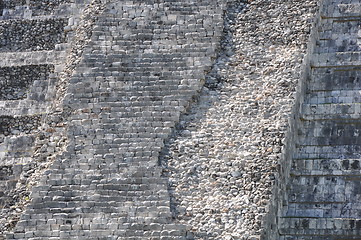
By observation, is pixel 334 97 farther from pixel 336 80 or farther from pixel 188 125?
pixel 188 125

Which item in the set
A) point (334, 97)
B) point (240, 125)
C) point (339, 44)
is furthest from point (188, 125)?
point (339, 44)

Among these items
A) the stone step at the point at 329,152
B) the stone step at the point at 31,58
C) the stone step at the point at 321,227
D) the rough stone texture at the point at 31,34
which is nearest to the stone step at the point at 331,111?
the stone step at the point at 329,152

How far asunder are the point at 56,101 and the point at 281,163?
4.48 m

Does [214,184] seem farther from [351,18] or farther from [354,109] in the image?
[351,18]

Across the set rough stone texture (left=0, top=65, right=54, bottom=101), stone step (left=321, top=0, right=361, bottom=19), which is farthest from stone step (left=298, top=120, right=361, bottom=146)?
rough stone texture (left=0, top=65, right=54, bottom=101)

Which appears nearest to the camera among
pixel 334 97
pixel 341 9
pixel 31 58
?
pixel 334 97

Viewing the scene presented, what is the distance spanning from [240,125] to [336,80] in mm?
2223

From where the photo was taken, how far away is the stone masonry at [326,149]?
17.4 metres

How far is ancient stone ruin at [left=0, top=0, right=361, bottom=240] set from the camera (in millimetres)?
16781

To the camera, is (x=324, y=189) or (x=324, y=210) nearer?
(x=324, y=210)

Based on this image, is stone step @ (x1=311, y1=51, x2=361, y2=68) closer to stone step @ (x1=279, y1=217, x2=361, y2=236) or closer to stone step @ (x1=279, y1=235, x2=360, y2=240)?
stone step @ (x1=279, y1=217, x2=361, y2=236)

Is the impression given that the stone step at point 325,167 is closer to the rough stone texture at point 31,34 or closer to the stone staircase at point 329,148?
the stone staircase at point 329,148

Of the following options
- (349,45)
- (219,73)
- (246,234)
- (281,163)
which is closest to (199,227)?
(246,234)

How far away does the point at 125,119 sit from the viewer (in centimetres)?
1789
